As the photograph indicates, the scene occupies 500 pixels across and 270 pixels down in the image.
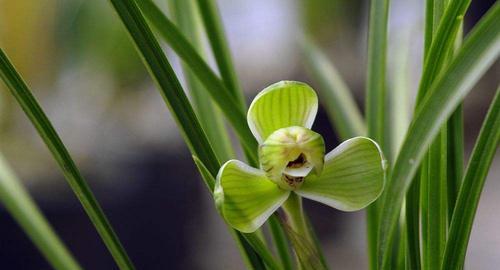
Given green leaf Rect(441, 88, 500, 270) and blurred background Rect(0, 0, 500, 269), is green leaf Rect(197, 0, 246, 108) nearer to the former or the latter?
A: green leaf Rect(441, 88, 500, 270)

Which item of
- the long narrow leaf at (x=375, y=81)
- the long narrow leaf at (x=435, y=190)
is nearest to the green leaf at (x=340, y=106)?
the long narrow leaf at (x=375, y=81)

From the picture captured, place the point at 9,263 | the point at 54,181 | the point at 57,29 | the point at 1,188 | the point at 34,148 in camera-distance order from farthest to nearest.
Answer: the point at 57,29 < the point at 34,148 < the point at 54,181 < the point at 9,263 < the point at 1,188

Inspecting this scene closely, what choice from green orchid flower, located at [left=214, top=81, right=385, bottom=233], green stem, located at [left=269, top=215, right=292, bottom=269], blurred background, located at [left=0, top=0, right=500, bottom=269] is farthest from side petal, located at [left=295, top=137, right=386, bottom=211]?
blurred background, located at [left=0, top=0, right=500, bottom=269]

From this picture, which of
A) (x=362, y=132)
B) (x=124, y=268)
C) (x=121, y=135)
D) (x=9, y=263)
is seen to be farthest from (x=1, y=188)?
(x=121, y=135)

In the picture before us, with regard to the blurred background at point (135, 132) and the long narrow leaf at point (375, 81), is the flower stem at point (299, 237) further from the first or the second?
the blurred background at point (135, 132)

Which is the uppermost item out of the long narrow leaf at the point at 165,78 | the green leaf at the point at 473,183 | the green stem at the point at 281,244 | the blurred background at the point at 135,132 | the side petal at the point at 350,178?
the long narrow leaf at the point at 165,78

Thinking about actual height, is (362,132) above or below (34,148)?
above

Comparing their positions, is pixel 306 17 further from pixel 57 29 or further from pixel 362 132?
pixel 362 132

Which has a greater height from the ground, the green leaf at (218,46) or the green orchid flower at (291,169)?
the green leaf at (218,46)
